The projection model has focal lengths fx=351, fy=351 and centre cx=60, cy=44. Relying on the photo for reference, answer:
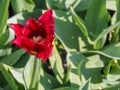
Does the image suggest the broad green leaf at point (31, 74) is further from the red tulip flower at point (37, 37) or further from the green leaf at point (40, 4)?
the green leaf at point (40, 4)

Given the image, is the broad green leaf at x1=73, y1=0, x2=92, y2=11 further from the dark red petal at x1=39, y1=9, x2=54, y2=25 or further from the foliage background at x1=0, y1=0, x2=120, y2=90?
the dark red petal at x1=39, y1=9, x2=54, y2=25

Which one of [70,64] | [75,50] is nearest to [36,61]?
[70,64]

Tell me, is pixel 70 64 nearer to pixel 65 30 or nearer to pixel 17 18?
pixel 65 30

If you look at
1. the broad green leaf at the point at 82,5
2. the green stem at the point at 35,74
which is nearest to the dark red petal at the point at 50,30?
the green stem at the point at 35,74

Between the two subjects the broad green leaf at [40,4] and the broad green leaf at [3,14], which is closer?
the broad green leaf at [3,14]

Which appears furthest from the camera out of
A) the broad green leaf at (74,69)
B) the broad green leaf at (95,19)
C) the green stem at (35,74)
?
the broad green leaf at (95,19)

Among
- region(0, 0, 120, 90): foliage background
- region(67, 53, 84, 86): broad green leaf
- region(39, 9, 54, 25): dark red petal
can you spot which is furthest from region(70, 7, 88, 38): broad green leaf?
Result: region(39, 9, 54, 25): dark red petal

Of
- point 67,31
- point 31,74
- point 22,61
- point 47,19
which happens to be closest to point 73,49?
point 67,31
